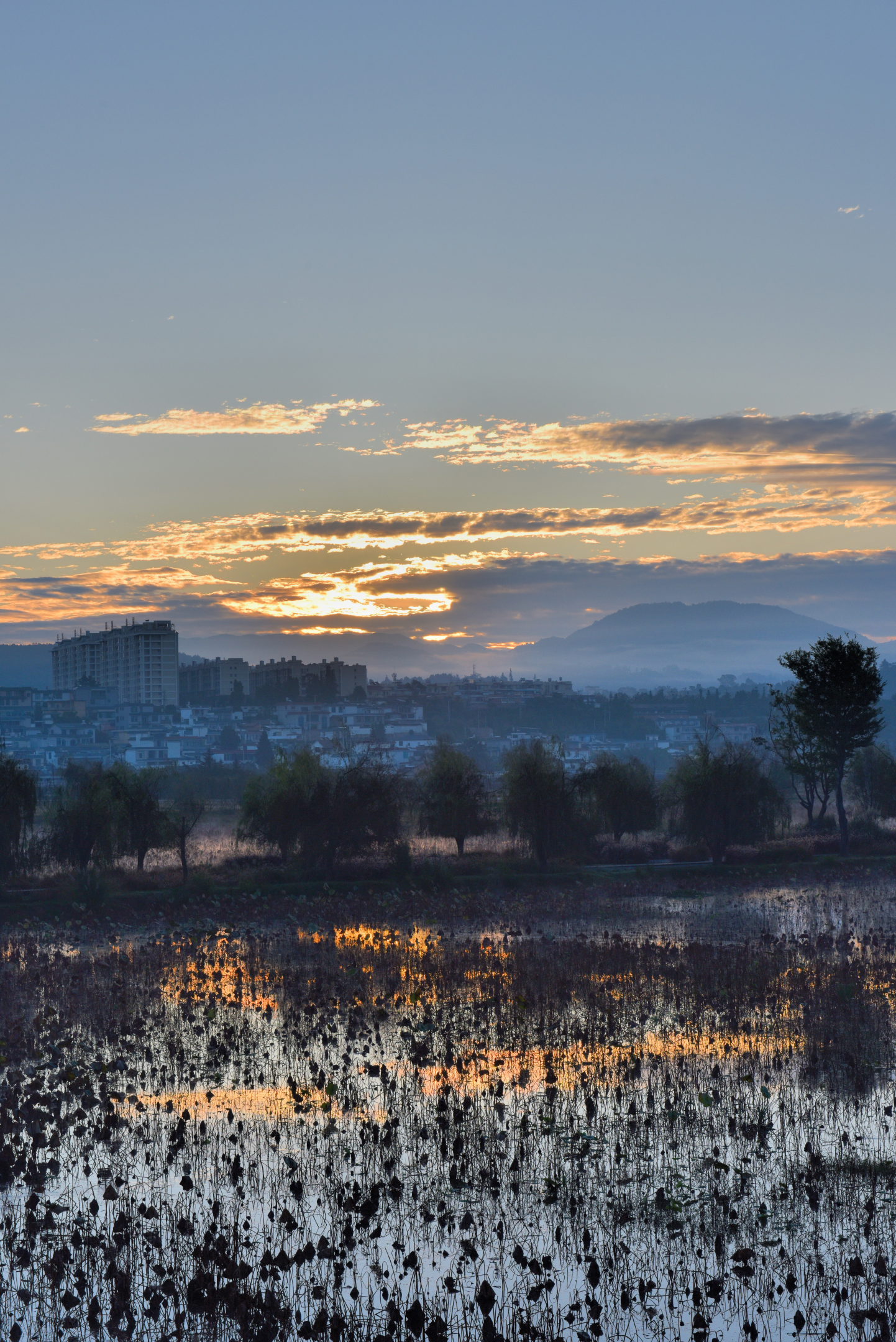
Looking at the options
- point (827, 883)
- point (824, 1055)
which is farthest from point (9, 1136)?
point (827, 883)

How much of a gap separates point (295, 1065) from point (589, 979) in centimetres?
785

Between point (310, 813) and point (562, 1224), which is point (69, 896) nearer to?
point (310, 813)

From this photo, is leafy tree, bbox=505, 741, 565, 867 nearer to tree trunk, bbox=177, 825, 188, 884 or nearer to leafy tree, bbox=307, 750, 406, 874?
leafy tree, bbox=307, 750, 406, 874

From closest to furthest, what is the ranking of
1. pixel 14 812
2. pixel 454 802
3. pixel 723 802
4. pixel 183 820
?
pixel 14 812, pixel 183 820, pixel 723 802, pixel 454 802

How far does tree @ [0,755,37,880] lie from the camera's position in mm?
42500

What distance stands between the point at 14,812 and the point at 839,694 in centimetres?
3717

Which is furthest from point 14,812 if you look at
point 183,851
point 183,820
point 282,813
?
point 282,813

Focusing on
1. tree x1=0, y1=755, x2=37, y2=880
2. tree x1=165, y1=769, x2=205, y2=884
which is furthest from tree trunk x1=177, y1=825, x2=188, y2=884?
tree x1=0, y1=755, x2=37, y2=880

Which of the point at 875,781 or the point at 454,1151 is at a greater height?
the point at 875,781

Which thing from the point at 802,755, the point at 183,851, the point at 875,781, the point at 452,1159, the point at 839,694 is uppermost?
the point at 839,694

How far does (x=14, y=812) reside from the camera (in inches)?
1687

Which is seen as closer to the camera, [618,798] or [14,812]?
[14,812]

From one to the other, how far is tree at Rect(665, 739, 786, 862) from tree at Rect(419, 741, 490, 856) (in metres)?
9.47

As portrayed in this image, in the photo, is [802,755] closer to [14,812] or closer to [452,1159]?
[14,812]
